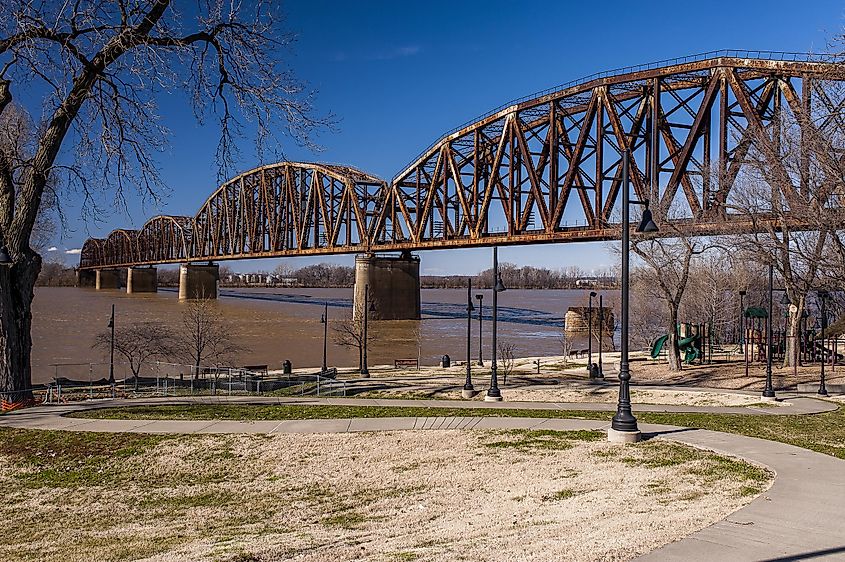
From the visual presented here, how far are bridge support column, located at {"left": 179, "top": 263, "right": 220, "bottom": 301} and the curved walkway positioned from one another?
128 m

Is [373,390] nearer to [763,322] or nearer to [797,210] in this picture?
[797,210]

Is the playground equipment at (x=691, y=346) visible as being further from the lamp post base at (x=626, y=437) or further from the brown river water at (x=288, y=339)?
the lamp post base at (x=626, y=437)

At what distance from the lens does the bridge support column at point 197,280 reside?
146500mm

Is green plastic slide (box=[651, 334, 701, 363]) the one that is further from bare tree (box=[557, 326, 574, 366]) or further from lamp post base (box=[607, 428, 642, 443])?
lamp post base (box=[607, 428, 642, 443])

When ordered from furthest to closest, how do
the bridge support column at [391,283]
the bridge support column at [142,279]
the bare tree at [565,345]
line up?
1. the bridge support column at [142,279]
2. the bridge support column at [391,283]
3. the bare tree at [565,345]

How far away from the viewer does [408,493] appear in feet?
39.1

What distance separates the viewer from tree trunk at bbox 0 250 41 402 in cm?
2033

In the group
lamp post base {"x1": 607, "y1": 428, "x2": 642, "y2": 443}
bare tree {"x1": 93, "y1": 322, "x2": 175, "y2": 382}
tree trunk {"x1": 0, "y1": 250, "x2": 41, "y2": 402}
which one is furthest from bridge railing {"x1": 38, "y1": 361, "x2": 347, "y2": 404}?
lamp post base {"x1": 607, "y1": 428, "x2": 642, "y2": 443}

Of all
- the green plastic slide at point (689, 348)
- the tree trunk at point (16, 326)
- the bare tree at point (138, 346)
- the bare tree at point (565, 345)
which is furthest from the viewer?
the bare tree at point (565, 345)

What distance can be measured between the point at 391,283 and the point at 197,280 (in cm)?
7016

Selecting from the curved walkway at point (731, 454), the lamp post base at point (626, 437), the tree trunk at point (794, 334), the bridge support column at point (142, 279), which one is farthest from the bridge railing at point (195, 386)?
the bridge support column at point (142, 279)

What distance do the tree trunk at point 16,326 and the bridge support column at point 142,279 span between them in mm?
177772

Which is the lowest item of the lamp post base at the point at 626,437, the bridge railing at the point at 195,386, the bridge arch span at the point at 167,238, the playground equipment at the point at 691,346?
the bridge railing at the point at 195,386

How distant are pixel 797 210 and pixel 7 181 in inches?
1077
